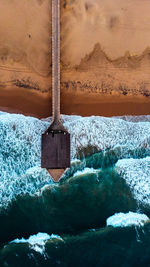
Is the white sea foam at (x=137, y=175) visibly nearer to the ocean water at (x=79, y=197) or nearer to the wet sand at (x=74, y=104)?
the ocean water at (x=79, y=197)

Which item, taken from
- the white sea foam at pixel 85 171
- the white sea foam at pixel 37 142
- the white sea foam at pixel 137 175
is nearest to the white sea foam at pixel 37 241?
the white sea foam at pixel 37 142

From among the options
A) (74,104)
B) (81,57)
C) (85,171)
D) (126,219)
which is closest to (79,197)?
(85,171)

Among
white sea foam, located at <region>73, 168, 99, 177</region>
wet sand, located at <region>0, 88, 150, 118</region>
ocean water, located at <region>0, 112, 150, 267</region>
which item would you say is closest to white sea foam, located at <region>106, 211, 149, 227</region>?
ocean water, located at <region>0, 112, 150, 267</region>

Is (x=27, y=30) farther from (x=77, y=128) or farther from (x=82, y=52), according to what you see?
(x=77, y=128)

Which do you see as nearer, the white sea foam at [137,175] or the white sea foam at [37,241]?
the white sea foam at [37,241]

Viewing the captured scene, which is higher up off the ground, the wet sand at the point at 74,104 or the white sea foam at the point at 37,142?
the wet sand at the point at 74,104

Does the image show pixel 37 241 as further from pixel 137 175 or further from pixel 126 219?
pixel 137 175

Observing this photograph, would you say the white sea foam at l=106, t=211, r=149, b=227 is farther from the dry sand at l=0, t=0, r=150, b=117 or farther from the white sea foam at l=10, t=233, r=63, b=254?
the dry sand at l=0, t=0, r=150, b=117

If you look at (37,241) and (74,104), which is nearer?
(37,241)
